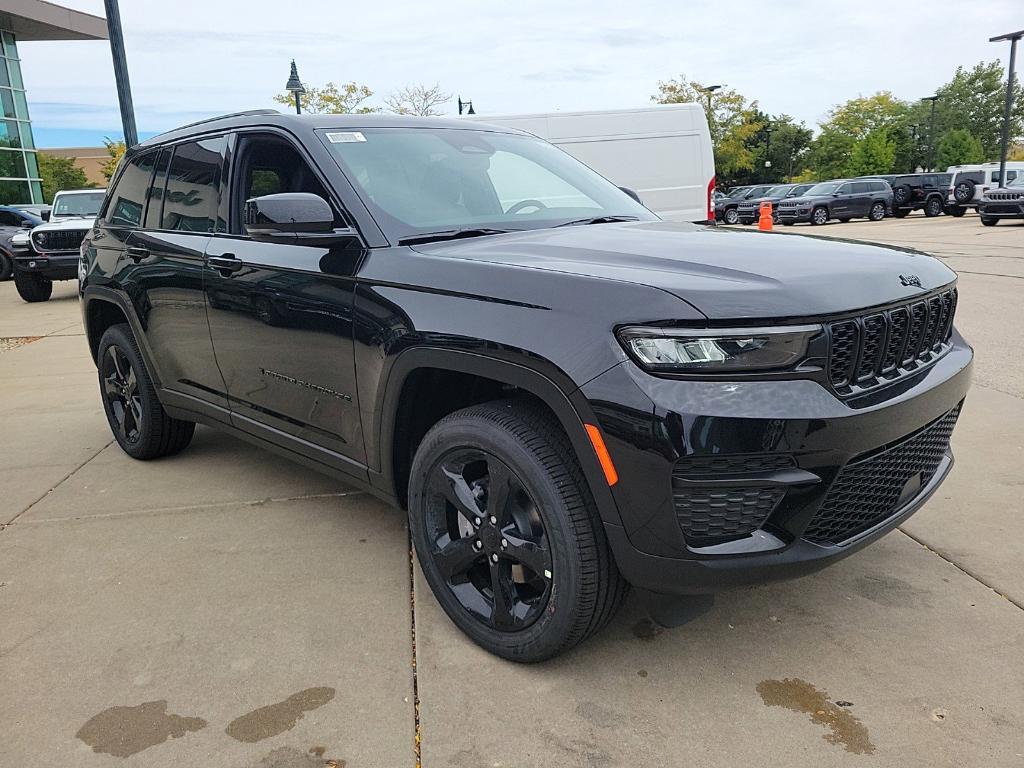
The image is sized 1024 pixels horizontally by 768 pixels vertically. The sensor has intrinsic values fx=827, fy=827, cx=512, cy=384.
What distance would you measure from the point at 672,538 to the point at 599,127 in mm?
10722

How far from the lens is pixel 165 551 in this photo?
3.54 meters

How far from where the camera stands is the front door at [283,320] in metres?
2.97

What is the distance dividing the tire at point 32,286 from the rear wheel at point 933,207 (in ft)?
102

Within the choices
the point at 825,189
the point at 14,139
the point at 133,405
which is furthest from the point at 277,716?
the point at 14,139

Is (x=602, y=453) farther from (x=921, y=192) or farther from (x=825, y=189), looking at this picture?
(x=921, y=192)

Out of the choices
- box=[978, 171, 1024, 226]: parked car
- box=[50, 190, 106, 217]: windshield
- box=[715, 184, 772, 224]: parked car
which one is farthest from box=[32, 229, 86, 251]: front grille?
box=[715, 184, 772, 224]: parked car

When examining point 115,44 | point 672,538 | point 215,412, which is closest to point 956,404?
point 672,538

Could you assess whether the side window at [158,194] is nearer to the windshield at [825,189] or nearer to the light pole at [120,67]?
the light pole at [120,67]

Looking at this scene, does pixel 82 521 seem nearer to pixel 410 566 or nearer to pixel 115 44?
pixel 410 566

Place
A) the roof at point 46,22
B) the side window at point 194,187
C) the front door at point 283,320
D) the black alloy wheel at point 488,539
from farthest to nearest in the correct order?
the roof at point 46,22 < the side window at point 194,187 < the front door at point 283,320 < the black alloy wheel at point 488,539

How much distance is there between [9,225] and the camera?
57.2 ft

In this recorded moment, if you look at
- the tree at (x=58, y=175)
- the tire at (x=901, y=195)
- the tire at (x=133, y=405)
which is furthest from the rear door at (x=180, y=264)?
the tree at (x=58, y=175)

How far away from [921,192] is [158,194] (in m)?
34.4

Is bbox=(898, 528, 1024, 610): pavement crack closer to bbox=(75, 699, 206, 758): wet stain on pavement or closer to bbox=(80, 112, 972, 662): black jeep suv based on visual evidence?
bbox=(80, 112, 972, 662): black jeep suv
